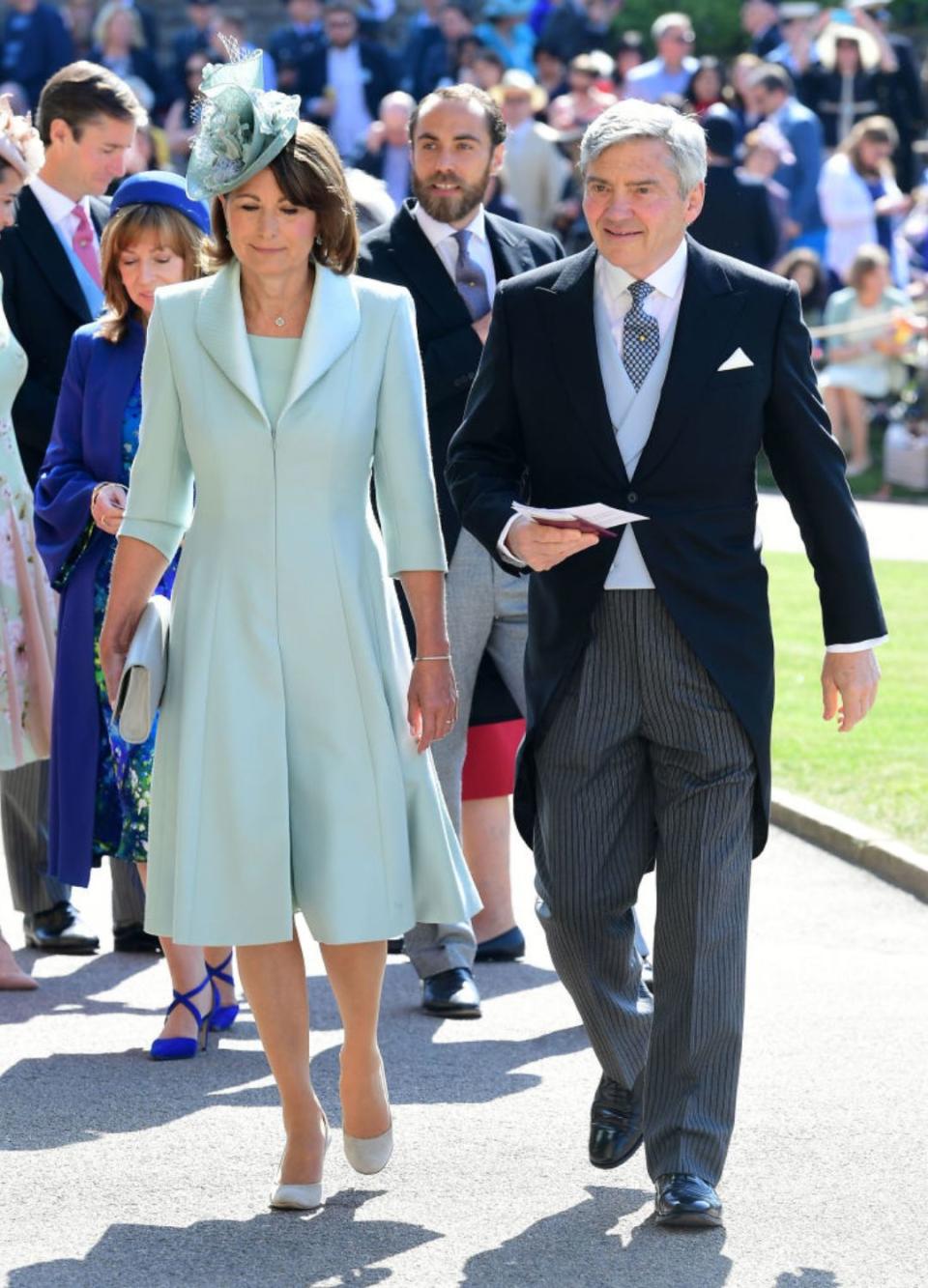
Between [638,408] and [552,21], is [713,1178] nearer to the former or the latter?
[638,408]

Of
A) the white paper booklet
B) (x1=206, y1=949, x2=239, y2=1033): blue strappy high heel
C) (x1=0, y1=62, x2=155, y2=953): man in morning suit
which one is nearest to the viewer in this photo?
the white paper booklet

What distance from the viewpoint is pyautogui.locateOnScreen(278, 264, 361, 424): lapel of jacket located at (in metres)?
4.81

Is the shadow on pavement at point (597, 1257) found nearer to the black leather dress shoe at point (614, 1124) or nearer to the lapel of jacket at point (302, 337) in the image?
the black leather dress shoe at point (614, 1124)

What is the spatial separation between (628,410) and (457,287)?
2.17m

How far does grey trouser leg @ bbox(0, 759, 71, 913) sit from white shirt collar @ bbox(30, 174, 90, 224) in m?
1.64


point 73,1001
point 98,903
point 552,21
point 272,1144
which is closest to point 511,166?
point 552,21

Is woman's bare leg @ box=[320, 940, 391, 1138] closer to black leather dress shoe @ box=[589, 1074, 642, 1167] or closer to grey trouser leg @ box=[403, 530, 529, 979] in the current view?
black leather dress shoe @ box=[589, 1074, 642, 1167]

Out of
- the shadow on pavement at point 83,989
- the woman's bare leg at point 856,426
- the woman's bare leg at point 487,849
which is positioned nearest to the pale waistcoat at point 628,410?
the shadow on pavement at point 83,989

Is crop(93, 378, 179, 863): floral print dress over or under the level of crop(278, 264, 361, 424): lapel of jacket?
under

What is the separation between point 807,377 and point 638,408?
0.33 metres

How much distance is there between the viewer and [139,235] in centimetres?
641

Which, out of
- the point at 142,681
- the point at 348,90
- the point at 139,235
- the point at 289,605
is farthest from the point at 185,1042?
the point at 348,90

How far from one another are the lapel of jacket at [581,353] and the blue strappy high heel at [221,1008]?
2.14m

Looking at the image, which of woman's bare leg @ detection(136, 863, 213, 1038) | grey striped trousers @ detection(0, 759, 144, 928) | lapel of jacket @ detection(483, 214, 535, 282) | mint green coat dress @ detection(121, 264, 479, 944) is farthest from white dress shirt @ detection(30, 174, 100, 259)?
mint green coat dress @ detection(121, 264, 479, 944)
